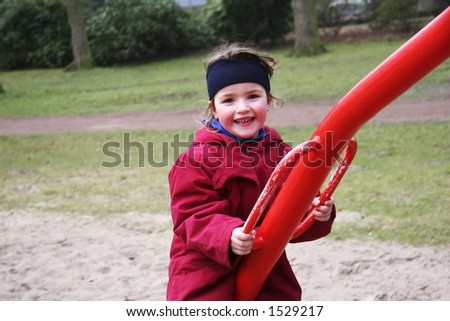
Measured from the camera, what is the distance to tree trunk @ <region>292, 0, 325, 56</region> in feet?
52.3

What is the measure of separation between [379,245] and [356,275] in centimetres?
55

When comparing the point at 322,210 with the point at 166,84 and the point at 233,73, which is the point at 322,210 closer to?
the point at 233,73

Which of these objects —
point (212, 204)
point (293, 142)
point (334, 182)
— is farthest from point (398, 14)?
point (212, 204)

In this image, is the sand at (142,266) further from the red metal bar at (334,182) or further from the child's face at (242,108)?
the child's face at (242,108)

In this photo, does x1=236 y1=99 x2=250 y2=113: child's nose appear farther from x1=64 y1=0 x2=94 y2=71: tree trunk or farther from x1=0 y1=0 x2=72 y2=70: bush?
x1=0 y1=0 x2=72 y2=70: bush

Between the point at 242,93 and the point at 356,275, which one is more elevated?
Result: the point at 242,93

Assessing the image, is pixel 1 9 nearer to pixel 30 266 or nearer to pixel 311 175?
pixel 30 266

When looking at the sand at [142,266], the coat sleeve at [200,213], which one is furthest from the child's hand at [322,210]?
the sand at [142,266]

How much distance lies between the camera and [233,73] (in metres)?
2.27

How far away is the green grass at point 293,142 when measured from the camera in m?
4.89

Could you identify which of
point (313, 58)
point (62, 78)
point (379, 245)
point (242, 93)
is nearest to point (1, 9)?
point (62, 78)

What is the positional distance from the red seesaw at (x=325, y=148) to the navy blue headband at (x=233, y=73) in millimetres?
289

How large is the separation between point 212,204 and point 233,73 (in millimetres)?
439

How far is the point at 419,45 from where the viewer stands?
1.97 metres
